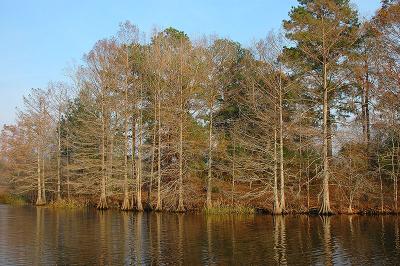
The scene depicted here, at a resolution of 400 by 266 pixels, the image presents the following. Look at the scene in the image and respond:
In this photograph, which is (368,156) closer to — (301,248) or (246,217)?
(246,217)

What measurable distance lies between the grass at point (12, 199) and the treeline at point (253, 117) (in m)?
11.8

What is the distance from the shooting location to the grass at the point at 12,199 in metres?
53.9

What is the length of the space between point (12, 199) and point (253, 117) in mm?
33720

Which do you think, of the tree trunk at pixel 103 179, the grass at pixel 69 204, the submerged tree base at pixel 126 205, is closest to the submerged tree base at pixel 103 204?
the tree trunk at pixel 103 179

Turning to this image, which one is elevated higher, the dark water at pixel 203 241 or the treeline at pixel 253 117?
the treeline at pixel 253 117

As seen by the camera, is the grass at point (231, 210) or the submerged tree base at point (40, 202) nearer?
the grass at point (231, 210)

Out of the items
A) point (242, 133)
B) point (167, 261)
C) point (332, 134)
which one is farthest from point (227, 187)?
point (167, 261)

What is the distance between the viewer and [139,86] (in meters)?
41.6

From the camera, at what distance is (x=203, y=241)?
66.4ft

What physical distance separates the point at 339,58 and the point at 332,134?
625cm

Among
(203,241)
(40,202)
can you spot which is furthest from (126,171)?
(203,241)

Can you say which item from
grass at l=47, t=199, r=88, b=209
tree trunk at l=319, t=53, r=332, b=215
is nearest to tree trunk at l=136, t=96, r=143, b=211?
grass at l=47, t=199, r=88, b=209

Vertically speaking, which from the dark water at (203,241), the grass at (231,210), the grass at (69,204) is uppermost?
the grass at (69,204)

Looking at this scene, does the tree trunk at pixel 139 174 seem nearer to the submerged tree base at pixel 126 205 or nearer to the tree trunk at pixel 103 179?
the submerged tree base at pixel 126 205
